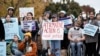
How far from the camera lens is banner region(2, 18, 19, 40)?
56.9ft

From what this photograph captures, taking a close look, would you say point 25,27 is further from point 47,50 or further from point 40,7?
point 40,7

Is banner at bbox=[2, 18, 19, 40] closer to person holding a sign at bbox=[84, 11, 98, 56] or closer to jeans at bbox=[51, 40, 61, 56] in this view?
jeans at bbox=[51, 40, 61, 56]

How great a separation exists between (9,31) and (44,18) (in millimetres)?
1425

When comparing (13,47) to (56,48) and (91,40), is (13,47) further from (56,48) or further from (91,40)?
(91,40)

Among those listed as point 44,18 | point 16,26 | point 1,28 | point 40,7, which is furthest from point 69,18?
point 40,7

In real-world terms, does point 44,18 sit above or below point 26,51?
above

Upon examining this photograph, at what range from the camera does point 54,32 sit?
17469 mm

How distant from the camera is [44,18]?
17.3 metres

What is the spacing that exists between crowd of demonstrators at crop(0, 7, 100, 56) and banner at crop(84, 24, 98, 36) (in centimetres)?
11

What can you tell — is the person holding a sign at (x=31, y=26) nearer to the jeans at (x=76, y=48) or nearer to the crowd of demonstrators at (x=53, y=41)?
the crowd of demonstrators at (x=53, y=41)

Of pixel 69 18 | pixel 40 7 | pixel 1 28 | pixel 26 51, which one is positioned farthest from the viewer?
pixel 40 7

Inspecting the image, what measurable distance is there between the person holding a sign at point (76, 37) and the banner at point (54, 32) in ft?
1.98

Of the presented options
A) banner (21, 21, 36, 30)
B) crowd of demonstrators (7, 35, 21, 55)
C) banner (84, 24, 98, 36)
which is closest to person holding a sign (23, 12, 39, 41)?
banner (21, 21, 36, 30)

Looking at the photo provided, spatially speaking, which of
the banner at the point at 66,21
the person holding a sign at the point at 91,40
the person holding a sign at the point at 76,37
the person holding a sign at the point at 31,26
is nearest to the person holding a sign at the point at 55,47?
A: the banner at the point at 66,21
